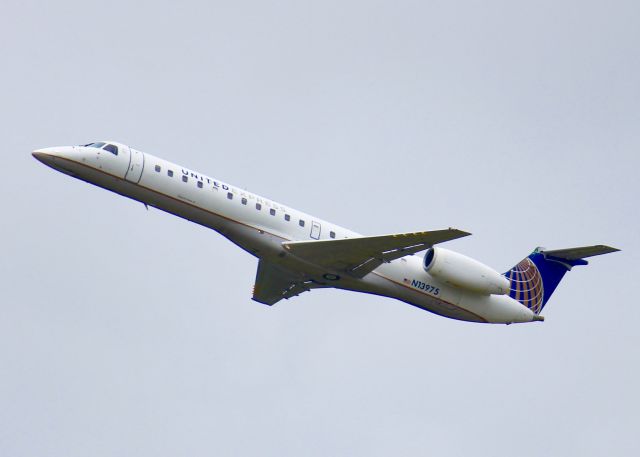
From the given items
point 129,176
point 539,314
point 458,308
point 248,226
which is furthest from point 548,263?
point 129,176

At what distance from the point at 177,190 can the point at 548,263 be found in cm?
1279

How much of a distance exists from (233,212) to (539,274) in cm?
1095

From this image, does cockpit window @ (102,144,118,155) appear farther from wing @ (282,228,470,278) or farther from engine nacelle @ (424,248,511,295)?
engine nacelle @ (424,248,511,295)

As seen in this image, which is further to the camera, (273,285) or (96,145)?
(273,285)

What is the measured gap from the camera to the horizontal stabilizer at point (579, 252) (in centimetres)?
3114

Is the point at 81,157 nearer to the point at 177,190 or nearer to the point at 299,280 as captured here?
the point at 177,190

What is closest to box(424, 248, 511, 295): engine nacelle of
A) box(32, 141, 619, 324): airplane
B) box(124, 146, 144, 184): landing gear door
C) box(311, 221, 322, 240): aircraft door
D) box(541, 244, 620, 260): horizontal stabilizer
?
box(32, 141, 619, 324): airplane

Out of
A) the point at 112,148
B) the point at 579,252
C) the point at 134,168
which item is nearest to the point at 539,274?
the point at 579,252

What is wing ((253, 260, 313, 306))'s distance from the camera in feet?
105

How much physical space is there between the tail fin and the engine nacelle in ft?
6.59

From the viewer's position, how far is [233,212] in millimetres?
28453

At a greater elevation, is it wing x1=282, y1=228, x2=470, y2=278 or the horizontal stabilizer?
the horizontal stabilizer

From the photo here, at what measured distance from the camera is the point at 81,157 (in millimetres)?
27562

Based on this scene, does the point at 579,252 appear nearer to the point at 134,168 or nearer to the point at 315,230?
the point at 315,230
